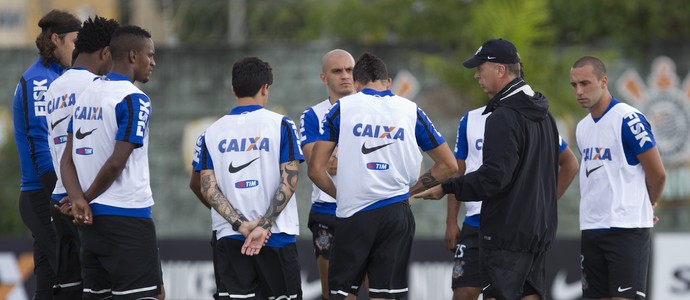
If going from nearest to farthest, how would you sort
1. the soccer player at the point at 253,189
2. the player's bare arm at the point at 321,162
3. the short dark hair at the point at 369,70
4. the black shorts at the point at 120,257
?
1. the black shorts at the point at 120,257
2. the soccer player at the point at 253,189
3. the player's bare arm at the point at 321,162
4. the short dark hair at the point at 369,70

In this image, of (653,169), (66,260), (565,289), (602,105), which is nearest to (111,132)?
(66,260)

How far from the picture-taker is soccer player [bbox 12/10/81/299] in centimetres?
809

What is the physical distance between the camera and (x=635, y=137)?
343 inches

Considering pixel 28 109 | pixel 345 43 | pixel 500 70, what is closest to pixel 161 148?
pixel 345 43

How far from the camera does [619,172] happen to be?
348 inches

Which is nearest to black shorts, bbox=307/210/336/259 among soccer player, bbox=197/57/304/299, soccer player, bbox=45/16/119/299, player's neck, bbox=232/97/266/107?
soccer player, bbox=197/57/304/299

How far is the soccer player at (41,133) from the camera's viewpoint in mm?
8086

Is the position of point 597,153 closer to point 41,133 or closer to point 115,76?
point 115,76

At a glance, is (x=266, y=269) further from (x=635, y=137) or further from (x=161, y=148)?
(x=161, y=148)

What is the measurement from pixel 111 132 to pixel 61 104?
54cm

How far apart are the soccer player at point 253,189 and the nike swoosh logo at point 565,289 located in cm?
559

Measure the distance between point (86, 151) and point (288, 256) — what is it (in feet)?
5.00

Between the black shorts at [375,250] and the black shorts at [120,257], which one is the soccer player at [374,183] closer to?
the black shorts at [375,250]

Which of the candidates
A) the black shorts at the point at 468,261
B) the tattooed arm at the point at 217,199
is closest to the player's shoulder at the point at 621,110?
the black shorts at the point at 468,261
